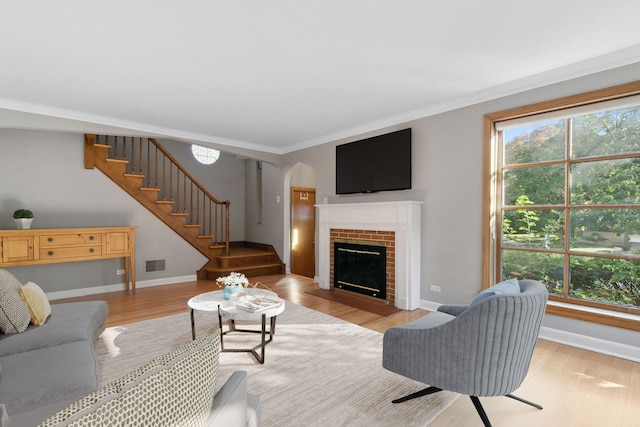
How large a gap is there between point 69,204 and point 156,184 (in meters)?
1.35

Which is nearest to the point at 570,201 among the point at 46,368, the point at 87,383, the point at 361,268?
the point at 361,268

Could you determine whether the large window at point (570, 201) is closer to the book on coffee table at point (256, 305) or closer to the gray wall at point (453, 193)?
the gray wall at point (453, 193)

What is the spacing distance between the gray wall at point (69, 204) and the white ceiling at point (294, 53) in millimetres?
936

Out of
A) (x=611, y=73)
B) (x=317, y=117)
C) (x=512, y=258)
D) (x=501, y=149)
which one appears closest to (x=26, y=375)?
(x=317, y=117)

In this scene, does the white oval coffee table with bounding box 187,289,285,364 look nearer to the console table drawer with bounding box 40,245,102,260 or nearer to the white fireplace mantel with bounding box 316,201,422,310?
the white fireplace mantel with bounding box 316,201,422,310

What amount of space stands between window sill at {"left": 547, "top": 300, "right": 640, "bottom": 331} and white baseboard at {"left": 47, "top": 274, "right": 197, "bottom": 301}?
5474mm

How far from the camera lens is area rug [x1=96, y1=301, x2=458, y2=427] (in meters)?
1.94

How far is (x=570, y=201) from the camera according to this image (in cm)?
306

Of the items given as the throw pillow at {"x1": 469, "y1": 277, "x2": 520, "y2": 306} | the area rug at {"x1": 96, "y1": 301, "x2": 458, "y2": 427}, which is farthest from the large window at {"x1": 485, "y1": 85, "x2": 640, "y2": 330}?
the area rug at {"x1": 96, "y1": 301, "x2": 458, "y2": 427}

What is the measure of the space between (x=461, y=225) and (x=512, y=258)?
629 mm

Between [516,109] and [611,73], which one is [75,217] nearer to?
[516,109]

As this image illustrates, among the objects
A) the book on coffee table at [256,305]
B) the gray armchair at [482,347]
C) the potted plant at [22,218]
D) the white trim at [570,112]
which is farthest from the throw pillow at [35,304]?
the white trim at [570,112]

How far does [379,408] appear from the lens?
78.6 inches

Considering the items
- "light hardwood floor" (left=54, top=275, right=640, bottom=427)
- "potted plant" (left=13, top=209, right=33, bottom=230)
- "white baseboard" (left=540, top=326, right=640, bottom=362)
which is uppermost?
"potted plant" (left=13, top=209, right=33, bottom=230)
